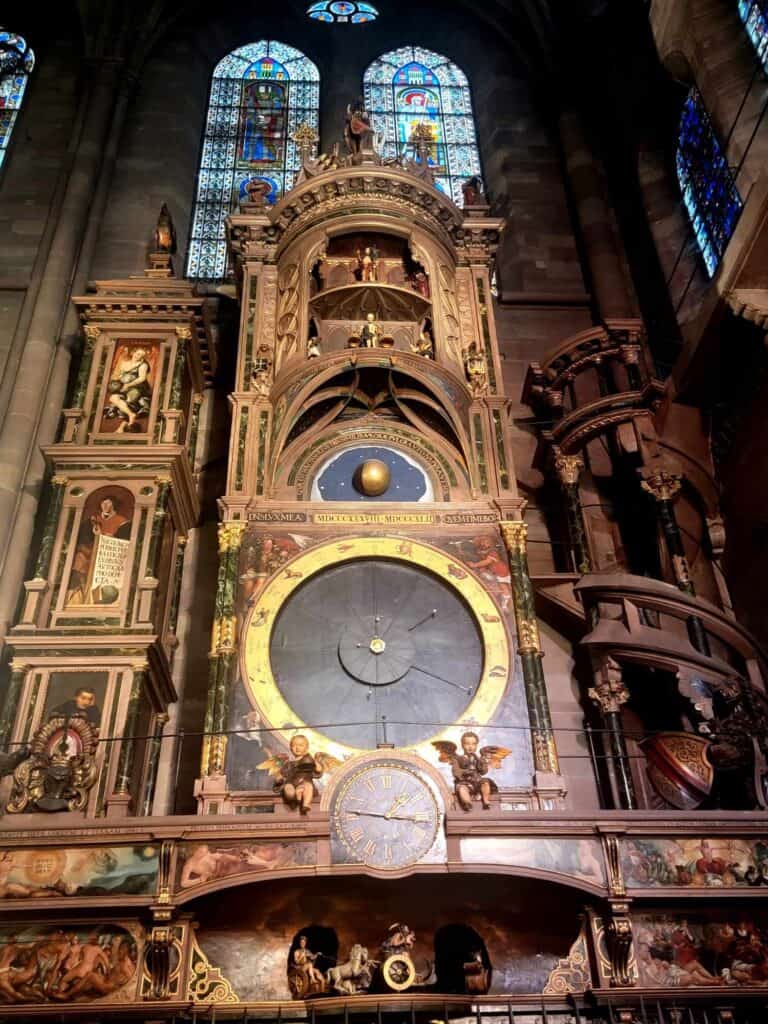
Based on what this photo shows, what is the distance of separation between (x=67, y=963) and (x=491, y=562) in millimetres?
5128

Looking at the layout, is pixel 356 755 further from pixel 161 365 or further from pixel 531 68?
pixel 531 68

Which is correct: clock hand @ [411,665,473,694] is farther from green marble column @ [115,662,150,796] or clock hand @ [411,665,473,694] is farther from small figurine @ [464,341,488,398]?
small figurine @ [464,341,488,398]

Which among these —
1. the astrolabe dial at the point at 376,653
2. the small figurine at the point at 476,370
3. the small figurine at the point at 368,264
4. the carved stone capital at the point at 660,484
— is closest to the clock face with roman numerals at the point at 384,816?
the astrolabe dial at the point at 376,653

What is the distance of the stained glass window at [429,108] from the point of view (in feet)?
57.6

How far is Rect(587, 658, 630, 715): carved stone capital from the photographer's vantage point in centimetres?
1041

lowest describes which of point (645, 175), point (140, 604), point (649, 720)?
point (649, 720)

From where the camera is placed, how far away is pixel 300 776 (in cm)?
866

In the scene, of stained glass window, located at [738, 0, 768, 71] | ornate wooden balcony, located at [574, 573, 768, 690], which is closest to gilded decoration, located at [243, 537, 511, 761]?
ornate wooden balcony, located at [574, 573, 768, 690]

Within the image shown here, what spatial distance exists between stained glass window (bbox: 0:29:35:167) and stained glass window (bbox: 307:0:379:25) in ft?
16.1

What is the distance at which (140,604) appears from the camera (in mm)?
10422

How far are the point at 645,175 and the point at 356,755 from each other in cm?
1113

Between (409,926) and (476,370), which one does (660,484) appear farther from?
(409,926)

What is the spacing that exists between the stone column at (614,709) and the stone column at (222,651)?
3.43 meters

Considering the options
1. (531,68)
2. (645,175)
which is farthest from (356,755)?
(531,68)
